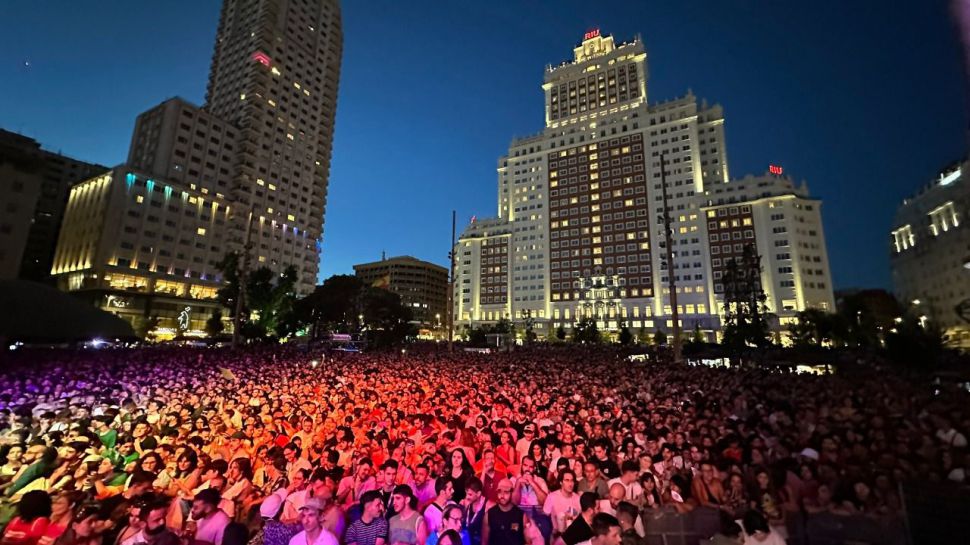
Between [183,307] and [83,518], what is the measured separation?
6807 cm

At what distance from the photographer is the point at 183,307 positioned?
2382 inches

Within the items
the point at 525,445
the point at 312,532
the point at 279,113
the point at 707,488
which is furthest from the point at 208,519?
the point at 279,113

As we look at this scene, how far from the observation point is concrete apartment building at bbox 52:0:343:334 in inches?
2357

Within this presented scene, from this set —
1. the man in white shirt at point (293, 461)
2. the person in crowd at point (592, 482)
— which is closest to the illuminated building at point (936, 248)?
the person in crowd at point (592, 482)

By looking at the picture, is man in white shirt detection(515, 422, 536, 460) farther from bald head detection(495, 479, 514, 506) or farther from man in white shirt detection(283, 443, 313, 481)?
man in white shirt detection(283, 443, 313, 481)

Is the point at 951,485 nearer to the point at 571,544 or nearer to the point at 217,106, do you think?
the point at 571,544

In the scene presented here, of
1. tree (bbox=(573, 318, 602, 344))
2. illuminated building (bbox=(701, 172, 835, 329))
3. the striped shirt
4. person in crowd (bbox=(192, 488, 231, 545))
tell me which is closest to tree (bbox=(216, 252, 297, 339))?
person in crowd (bbox=(192, 488, 231, 545))

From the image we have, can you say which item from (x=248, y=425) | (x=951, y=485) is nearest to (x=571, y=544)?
(x=951, y=485)

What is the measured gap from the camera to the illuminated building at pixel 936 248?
74.1 metres

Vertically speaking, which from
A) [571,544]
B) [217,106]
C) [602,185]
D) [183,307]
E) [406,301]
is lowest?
[571,544]

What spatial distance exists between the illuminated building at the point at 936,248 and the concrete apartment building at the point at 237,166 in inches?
4166

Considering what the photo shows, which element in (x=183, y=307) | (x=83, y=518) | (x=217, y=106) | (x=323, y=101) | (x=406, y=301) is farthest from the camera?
(x=406, y=301)

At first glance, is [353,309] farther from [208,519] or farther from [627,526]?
[627,526]

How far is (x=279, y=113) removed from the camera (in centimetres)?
8050
